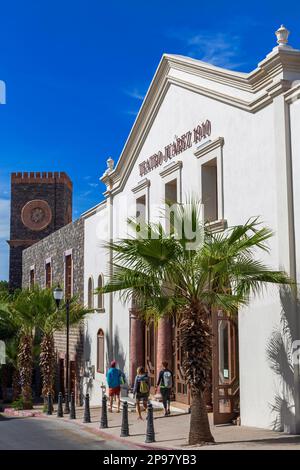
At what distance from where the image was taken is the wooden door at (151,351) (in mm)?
20953

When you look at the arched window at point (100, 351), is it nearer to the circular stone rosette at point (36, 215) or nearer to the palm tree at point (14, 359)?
the palm tree at point (14, 359)

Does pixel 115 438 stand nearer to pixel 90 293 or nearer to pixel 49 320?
pixel 49 320

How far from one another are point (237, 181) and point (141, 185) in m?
6.68

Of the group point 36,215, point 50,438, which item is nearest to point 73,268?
point 50,438

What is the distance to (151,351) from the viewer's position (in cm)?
2142

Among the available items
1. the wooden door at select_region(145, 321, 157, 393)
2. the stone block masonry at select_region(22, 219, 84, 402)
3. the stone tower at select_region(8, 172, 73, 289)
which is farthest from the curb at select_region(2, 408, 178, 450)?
the stone tower at select_region(8, 172, 73, 289)

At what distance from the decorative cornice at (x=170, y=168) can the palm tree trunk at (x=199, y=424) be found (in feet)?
26.3

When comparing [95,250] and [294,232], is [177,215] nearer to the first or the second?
[294,232]

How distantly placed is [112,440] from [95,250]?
43.4 ft

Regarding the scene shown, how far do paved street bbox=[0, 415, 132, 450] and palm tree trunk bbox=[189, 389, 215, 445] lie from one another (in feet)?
4.55

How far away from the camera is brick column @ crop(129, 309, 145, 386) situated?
21.8 metres

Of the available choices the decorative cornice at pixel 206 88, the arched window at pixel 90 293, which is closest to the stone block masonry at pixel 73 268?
the arched window at pixel 90 293

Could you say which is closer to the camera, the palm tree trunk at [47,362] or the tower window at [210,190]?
the tower window at [210,190]

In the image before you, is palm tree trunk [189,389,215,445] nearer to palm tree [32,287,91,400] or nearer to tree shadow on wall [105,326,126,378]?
tree shadow on wall [105,326,126,378]
